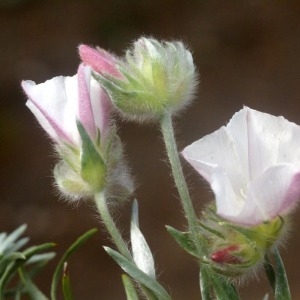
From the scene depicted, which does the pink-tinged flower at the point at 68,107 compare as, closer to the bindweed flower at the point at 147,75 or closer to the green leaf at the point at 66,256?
the bindweed flower at the point at 147,75

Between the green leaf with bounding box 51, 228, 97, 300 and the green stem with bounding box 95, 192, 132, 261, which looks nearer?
the green stem with bounding box 95, 192, 132, 261

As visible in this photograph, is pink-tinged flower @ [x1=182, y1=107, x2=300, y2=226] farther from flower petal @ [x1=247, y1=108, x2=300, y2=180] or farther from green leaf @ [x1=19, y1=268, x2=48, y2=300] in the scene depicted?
green leaf @ [x1=19, y1=268, x2=48, y2=300]

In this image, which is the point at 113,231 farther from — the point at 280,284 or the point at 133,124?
the point at 133,124

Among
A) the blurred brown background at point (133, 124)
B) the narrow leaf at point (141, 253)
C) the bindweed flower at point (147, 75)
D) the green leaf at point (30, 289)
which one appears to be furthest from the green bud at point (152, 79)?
the blurred brown background at point (133, 124)

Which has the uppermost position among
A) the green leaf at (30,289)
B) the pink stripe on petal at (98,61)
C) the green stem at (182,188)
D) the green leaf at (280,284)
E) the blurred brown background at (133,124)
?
the pink stripe on petal at (98,61)

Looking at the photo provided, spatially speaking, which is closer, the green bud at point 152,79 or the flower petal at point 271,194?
the flower petal at point 271,194

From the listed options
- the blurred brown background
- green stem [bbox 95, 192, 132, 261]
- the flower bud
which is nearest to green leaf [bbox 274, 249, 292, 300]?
the flower bud
